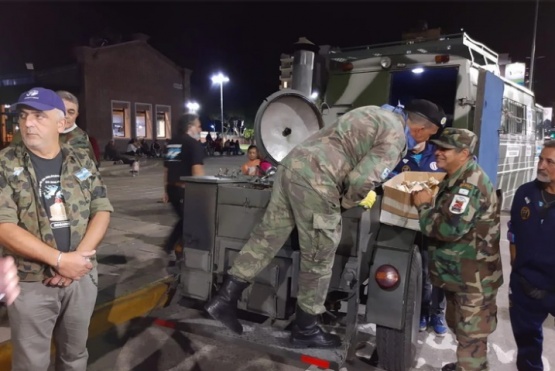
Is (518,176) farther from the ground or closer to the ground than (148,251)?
farther from the ground

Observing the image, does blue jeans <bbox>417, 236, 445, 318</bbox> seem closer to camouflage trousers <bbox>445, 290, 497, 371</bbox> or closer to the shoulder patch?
camouflage trousers <bbox>445, 290, 497, 371</bbox>

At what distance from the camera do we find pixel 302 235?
2.83m

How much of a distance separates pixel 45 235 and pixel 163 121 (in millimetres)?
31012

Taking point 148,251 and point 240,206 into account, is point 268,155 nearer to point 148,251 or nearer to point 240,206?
point 240,206

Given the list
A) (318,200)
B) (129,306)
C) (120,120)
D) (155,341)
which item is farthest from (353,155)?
(120,120)

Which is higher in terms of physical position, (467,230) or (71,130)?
(71,130)

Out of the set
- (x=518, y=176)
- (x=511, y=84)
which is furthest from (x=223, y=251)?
(x=518, y=176)

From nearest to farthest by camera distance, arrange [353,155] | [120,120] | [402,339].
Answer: [353,155]
[402,339]
[120,120]

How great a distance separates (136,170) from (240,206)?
14.8 metres

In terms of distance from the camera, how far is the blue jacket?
2703 mm

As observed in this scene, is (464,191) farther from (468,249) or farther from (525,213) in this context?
(525,213)

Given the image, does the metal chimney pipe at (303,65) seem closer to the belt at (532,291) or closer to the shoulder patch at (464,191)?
the shoulder patch at (464,191)

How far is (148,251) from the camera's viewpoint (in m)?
6.00

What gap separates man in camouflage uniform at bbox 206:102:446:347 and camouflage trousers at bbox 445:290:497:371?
79 cm
